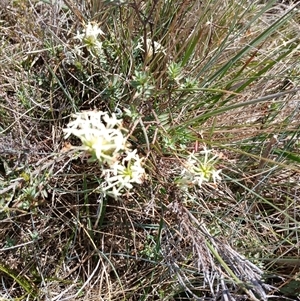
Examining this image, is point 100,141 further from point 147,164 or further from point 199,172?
point 147,164

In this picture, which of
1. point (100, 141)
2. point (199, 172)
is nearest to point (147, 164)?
point (199, 172)

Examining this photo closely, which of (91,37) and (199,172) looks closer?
(199,172)

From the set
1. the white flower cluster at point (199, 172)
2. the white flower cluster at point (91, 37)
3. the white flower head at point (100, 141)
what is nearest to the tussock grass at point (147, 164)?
the white flower cluster at point (91, 37)

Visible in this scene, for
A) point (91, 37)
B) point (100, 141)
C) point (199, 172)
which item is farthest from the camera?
point (91, 37)

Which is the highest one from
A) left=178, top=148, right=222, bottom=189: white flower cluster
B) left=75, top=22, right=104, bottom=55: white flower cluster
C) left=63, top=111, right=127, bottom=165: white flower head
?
left=63, top=111, right=127, bottom=165: white flower head

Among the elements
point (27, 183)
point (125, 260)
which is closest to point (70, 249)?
point (125, 260)

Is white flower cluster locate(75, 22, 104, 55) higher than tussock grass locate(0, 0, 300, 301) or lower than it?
higher

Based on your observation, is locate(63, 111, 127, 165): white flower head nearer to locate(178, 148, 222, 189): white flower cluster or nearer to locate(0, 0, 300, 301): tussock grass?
locate(178, 148, 222, 189): white flower cluster

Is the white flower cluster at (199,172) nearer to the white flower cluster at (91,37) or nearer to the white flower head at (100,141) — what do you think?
the white flower head at (100,141)

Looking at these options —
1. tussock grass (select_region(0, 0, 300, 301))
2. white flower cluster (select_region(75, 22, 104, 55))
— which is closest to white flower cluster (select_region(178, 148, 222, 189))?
tussock grass (select_region(0, 0, 300, 301))

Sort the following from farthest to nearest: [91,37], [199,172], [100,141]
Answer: [91,37] < [199,172] < [100,141]
